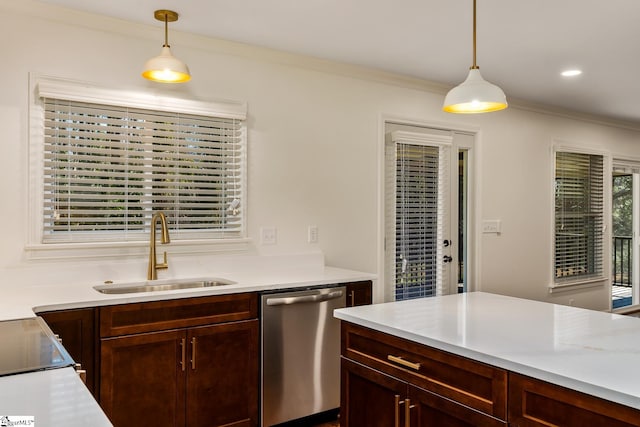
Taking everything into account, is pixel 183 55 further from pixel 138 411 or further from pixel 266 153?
pixel 138 411

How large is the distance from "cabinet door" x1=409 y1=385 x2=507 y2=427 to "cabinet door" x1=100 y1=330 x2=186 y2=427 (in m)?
1.33

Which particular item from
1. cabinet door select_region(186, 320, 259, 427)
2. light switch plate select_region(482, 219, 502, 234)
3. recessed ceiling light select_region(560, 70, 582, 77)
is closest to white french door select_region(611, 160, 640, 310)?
light switch plate select_region(482, 219, 502, 234)

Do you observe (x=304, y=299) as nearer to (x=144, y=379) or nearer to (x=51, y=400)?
(x=144, y=379)

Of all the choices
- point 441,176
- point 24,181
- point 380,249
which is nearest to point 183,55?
point 24,181

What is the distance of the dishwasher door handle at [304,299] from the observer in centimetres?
290

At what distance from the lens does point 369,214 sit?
13.5 feet

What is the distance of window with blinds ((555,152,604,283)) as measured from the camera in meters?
5.66

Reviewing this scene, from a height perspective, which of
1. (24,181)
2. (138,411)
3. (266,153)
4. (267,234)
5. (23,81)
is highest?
(23,81)

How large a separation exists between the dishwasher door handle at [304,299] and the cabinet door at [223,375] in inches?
6.2

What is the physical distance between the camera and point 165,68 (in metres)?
2.67

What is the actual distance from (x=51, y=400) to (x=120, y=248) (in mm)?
2031

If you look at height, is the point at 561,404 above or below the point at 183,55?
below

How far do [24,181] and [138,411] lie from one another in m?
1.37

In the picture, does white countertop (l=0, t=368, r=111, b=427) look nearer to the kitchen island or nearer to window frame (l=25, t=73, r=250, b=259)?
the kitchen island
